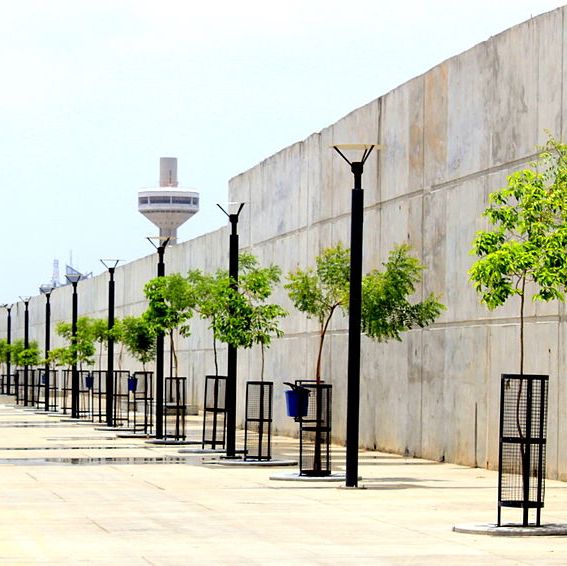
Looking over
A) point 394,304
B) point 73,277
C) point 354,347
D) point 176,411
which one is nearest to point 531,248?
point 354,347

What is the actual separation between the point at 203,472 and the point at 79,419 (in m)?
33.2

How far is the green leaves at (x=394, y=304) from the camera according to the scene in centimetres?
3266

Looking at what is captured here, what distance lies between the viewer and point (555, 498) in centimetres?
2453

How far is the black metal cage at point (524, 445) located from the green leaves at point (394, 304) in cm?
344

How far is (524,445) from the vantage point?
21.0 metres

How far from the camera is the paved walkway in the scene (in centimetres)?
1652

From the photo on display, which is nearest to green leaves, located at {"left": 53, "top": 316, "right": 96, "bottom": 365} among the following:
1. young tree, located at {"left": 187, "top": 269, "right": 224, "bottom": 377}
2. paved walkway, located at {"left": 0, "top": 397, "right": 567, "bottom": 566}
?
young tree, located at {"left": 187, "top": 269, "right": 224, "bottom": 377}

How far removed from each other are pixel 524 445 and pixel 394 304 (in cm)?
1235

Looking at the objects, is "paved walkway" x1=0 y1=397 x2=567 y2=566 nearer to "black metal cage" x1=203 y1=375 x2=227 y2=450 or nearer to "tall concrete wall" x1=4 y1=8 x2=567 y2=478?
"tall concrete wall" x1=4 y1=8 x2=567 y2=478

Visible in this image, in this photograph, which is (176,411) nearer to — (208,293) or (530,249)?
(208,293)

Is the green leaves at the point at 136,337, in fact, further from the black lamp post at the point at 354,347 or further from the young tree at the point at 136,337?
the black lamp post at the point at 354,347

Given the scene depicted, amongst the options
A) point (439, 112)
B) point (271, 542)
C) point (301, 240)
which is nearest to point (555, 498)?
point (271, 542)

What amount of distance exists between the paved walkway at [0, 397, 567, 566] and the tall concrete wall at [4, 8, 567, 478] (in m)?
1.36

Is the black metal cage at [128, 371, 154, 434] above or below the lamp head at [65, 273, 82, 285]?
A: below
